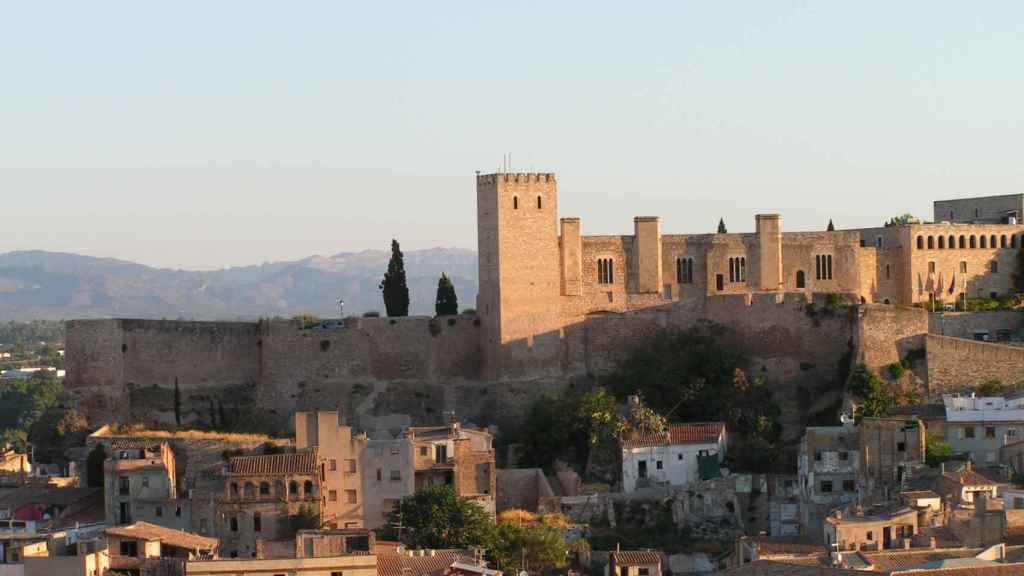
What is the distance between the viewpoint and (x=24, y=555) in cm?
4044

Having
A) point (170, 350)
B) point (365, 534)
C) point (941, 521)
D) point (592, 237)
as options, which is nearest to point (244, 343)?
point (170, 350)

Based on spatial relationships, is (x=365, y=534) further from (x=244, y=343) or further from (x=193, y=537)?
(x=244, y=343)

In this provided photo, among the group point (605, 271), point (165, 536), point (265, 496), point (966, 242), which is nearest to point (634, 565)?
point (265, 496)

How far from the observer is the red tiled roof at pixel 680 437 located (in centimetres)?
5131

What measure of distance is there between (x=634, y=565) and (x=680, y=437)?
893 centimetres

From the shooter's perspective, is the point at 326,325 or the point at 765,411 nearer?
the point at 765,411

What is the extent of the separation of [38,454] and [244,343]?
6028 mm

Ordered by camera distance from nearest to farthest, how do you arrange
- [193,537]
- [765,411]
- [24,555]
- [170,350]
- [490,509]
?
[24,555] < [193,537] < [490,509] < [765,411] < [170,350]

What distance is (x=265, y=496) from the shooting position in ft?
153

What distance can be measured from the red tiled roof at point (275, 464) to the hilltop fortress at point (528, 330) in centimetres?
786

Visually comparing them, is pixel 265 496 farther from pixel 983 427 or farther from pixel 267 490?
pixel 983 427

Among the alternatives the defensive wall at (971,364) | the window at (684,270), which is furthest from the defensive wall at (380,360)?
the defensive wall at (971,364)

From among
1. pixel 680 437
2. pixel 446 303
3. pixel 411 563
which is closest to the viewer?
pixel 411 563

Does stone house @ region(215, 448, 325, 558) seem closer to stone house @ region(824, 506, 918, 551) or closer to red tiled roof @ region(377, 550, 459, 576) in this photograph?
red tiled roof @ region(377, 550, 459, 576)
